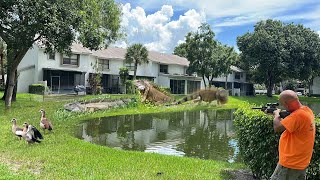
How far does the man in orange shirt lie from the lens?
523 centimetres

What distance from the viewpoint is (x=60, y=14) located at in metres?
21.8

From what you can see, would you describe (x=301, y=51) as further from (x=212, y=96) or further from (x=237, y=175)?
(x=237, y=175)

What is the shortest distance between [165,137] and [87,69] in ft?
108

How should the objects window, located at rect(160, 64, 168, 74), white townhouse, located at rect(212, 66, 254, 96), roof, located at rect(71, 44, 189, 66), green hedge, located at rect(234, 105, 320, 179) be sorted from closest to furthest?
green hedge, located at rect(234, 105, 320, 179)
roof, located at rect(71, 44, 189, 66)
window, located at rect(160, 64, 168, 74)
white townhouse, located at rect(212, 66, 254, 96)

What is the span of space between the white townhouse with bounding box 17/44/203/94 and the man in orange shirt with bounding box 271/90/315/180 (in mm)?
32023

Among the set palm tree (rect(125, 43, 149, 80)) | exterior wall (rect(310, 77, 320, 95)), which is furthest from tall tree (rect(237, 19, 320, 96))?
palm tree (rect(125, 43, 149, 80))

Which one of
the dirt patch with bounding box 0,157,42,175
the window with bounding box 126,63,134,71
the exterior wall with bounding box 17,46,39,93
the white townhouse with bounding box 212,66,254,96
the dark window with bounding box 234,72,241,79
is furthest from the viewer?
the dark window with bounding box 234,72,241,79

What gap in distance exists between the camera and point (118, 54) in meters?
52.5

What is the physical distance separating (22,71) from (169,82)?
22.1 meters

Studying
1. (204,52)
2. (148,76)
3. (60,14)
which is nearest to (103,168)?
(60,14)

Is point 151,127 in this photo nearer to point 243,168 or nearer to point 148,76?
point 243,168

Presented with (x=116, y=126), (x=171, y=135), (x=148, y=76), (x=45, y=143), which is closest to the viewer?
(x=45, y=143)

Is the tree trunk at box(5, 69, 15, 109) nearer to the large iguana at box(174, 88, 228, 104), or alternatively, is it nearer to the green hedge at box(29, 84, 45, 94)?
the green hedge at box(29, 84, 45, 94)

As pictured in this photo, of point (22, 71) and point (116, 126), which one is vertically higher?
point (22, 71)
